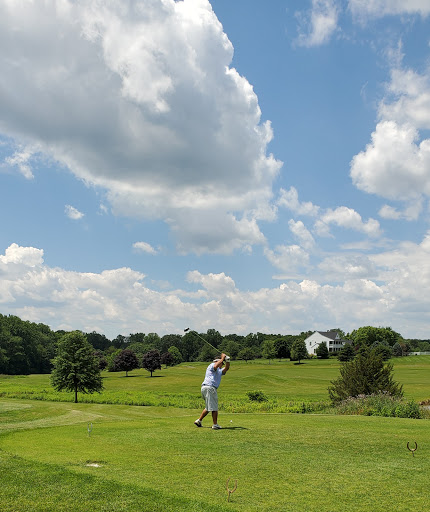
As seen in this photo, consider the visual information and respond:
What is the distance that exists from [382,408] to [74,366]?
30.5 meters

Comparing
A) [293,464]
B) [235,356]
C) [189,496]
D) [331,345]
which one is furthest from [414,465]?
[331,345]

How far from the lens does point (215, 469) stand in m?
8.08

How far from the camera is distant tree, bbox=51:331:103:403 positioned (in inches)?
1642

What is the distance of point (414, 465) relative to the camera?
846 centimetres

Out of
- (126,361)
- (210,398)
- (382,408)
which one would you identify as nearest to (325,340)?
(126,361)

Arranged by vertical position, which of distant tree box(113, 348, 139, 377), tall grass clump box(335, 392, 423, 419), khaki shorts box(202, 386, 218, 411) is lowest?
distant tree box(113, 348, 139, 377)

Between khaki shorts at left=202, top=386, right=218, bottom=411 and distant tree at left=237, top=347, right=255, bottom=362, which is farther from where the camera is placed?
distant tree at left=237, top=347, right=255, bottom=362

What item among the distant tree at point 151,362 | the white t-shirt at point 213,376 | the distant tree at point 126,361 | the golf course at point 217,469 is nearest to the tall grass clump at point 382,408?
the golf course at point 217,469

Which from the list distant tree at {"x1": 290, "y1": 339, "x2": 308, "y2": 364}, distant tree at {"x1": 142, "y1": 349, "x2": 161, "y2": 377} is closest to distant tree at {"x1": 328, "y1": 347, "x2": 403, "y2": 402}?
distant tree at {"x1": 142, "y1": 349, "x2": 161, "y2": 377}

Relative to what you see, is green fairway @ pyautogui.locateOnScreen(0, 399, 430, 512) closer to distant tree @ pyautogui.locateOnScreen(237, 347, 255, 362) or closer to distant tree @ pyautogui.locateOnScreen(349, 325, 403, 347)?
distant tree @ pyautogui.locateOnScreen(237, 347, 255, 362)

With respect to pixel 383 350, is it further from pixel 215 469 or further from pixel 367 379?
pixel 215 469

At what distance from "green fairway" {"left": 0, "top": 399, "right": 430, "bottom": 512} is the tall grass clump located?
734cm

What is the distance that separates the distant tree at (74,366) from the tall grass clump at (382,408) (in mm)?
27669

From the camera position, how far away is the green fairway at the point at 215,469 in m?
6.42
